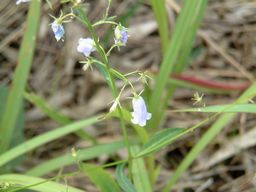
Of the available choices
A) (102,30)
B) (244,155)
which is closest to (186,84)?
(244,155)

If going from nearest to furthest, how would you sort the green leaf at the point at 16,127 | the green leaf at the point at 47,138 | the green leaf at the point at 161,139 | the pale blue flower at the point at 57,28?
the pale blue flower at the point at 57,28 → the green leaf at the point at 161,139 → the green leaf at the point at 47,138 → the green leaf at the point at 16,127

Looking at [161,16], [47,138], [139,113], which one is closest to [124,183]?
[139,113]

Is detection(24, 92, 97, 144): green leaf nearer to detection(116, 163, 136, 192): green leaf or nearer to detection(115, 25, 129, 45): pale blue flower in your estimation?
detection(116, 163, 136, 192): green leaf

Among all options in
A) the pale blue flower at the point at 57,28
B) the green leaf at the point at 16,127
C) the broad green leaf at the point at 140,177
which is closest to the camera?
the pale blue flower at the point at 57,28

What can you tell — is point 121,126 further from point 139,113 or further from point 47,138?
point 139,113

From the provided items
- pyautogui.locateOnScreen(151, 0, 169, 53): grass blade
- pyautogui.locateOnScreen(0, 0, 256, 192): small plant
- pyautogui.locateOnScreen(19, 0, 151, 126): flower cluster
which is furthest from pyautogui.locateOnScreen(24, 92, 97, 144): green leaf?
pyautogui.locateOnScreen(19, 0, 151, 126): flower cluster

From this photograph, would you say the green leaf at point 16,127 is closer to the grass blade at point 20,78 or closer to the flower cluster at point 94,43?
the grass blade at point 20,78

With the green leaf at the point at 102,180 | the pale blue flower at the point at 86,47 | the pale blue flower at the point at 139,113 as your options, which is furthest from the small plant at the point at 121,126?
the pale blue flower at the point at 86,47

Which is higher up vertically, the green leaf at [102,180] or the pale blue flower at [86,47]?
the pale blue flower at [86,47]
